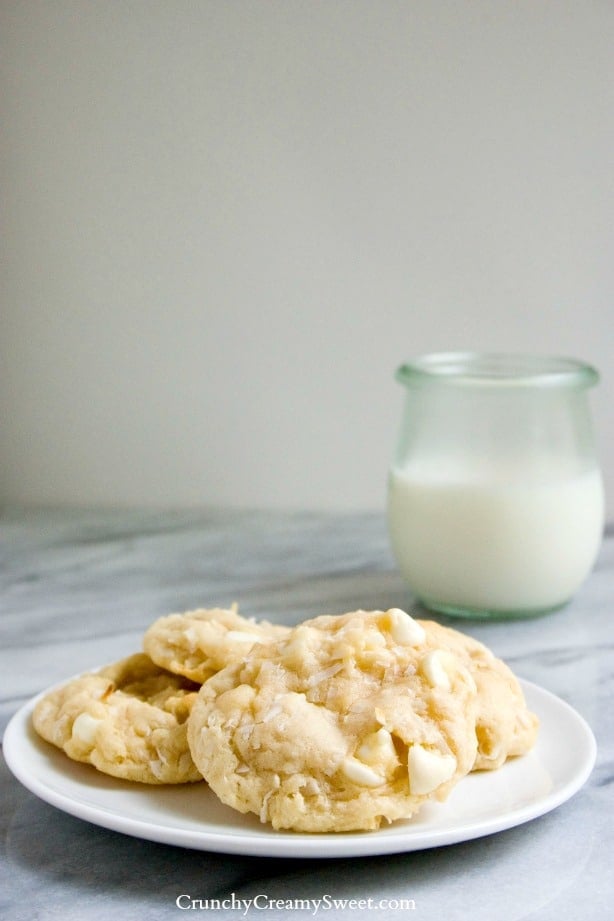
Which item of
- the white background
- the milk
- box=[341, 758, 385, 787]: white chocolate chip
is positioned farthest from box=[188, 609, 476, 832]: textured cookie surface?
the white background

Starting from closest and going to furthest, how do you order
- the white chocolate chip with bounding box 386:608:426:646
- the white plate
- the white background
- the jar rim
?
the white plate → the white chocolate chip with bounding box 386:608:426:646 → the jar rim → the white background

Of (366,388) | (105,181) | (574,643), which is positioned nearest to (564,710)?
(574,643)

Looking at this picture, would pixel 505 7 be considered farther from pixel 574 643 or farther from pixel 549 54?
pixel 574 643

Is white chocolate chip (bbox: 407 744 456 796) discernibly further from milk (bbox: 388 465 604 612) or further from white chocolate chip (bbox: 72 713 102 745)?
milk (bbox: 388 465 604 612)

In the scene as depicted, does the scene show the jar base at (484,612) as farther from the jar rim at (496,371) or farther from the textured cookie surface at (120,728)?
the textured cookie surface at (120,728)

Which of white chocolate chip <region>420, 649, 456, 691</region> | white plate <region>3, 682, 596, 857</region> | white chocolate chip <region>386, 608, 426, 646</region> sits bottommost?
white plate <region>3, 682, 596, 857</region>

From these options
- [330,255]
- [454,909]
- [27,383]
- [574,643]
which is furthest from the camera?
[27,383]

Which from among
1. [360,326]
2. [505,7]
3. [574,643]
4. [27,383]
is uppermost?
A: [505,7]
